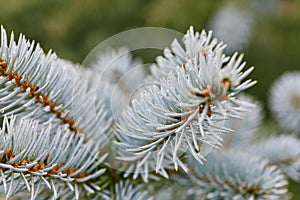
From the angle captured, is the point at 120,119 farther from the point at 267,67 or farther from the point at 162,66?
the point at 267,67

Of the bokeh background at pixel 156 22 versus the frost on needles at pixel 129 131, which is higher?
the bokeh background at pixel 156 22

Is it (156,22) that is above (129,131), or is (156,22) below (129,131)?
above

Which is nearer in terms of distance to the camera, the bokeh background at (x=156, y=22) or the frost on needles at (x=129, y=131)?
the frost on needles at (x=129, y=131)

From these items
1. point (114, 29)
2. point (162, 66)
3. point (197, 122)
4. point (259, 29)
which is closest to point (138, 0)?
point (114, 29)

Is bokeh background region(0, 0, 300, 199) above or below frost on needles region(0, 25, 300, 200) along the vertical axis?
above

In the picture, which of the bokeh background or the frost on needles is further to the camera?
the bokeh background
